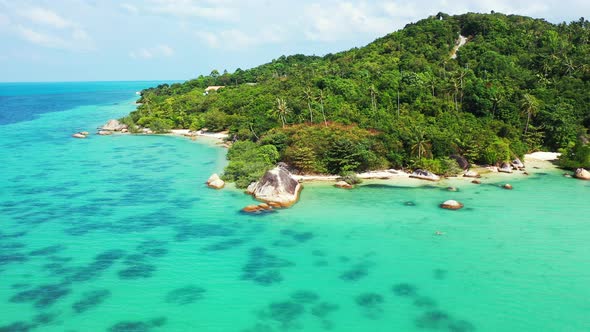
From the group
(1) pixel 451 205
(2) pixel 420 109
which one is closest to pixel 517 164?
(2) pixel 420 109

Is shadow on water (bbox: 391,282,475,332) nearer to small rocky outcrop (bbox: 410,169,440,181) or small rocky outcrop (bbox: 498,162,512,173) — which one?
small rocky outcrop (bbox: 410,169,440,181)

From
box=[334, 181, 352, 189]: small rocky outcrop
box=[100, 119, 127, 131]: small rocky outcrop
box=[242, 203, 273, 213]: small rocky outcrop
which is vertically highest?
box=[100, 119, 127, 131]: small rocky outcrop

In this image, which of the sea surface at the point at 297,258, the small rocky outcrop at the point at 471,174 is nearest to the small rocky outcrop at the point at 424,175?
the sea surface at the point at 297,258

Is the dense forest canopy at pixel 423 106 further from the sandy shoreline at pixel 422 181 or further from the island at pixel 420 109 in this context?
the sandy shoreline at pixel 422 181

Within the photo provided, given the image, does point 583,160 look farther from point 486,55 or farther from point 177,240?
point 177,240

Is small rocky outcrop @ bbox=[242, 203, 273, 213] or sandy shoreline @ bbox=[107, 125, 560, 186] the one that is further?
sandy shoreline @ bbox=[107, 125, 560, 186]

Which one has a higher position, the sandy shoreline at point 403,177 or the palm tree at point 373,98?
the palm tree at point 373,98

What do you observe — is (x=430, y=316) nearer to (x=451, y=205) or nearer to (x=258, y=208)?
(x=451, y=205)

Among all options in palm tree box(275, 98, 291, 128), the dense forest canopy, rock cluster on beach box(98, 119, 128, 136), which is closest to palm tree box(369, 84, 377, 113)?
the dense forest canopy

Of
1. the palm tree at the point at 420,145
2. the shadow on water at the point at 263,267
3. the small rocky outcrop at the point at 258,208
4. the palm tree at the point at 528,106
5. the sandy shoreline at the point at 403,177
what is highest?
the palm tree at the point at 528,106
